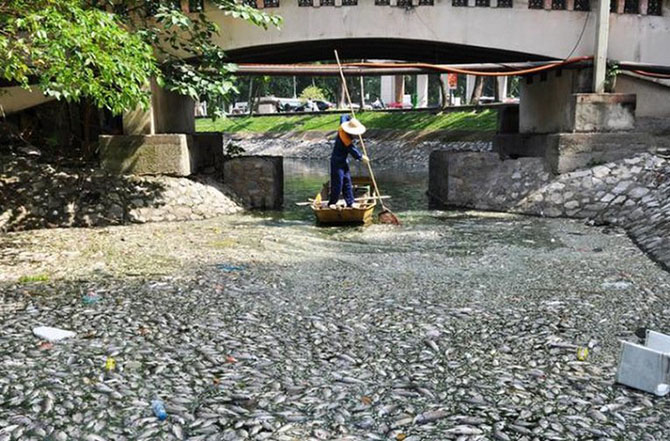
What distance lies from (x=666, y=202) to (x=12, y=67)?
1204 cm

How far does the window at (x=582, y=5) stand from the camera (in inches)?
583

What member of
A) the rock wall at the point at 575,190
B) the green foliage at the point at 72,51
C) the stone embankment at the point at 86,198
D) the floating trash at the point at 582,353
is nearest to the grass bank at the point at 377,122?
the rock wall at the point at 575,190

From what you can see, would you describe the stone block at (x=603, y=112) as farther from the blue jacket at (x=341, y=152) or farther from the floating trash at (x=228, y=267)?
the floating trash at (x=228, y=267)

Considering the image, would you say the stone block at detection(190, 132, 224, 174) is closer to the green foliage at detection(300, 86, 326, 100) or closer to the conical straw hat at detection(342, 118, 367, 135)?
the conical straw hat at detection(342, 118, 367, 135)

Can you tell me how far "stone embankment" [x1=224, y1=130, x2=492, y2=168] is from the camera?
34000 millimetres

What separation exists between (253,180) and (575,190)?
861cm

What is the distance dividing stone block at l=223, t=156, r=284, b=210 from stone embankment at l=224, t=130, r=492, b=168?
1324cm

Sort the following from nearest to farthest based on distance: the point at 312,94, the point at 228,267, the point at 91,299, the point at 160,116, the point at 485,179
→ the point at 91,299 < the point at 228,267 < the point at 160,116 < the point at 485,179 < the point at 312,94

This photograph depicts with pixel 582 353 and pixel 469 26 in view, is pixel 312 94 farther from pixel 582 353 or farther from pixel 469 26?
pixel 582 353

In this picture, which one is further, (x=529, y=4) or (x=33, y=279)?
(x=529, y=4)

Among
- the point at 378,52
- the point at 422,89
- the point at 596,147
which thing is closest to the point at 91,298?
the point at 596,147

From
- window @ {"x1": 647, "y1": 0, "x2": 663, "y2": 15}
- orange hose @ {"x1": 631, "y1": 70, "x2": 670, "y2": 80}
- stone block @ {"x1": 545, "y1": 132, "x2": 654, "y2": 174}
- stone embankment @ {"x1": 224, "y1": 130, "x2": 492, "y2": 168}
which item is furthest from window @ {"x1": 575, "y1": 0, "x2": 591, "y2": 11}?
stone embankment @ {"x1": 224, "y1": 130, "x2": 492, "y2": 168}

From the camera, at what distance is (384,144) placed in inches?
1556

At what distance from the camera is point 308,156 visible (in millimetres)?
43656
